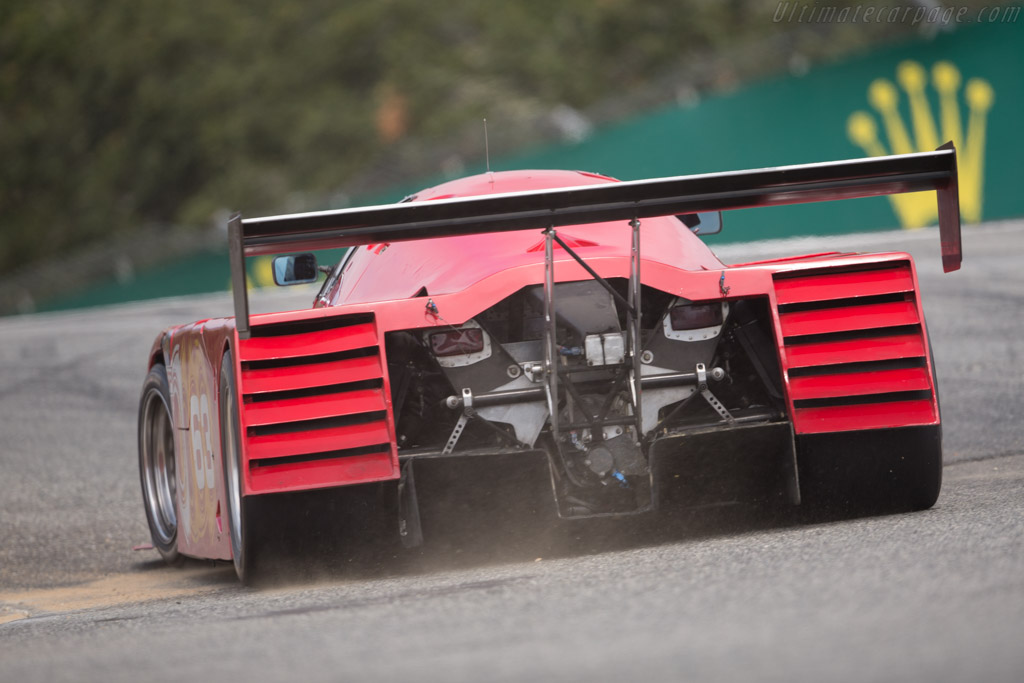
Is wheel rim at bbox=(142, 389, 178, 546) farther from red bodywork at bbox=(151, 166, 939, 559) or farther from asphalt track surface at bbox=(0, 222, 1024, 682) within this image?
red bodywork at bbox=(151, 166, 939, 559)

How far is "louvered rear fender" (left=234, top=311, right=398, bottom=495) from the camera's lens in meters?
4.95

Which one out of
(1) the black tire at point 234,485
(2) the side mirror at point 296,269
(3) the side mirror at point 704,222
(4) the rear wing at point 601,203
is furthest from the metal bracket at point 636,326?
(2) the side mirror at point 296,269

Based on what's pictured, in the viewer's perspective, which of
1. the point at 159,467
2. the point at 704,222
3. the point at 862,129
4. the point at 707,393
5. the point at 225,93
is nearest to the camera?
the point at 707,393

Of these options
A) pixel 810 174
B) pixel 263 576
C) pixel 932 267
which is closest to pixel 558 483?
pixel 263 576

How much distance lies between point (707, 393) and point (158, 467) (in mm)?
3298

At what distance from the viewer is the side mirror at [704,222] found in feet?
21.7

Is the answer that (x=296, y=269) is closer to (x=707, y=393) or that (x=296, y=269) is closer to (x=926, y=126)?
(x=707, y=393)

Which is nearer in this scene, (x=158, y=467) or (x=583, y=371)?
(x=583, y=371)

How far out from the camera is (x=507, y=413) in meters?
5.20

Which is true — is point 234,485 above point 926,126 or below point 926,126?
below

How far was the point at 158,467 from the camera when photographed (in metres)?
7.34

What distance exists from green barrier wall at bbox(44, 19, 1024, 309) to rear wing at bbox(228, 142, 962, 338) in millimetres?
12927

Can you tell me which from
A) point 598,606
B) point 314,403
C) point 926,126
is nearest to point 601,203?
point 314,403

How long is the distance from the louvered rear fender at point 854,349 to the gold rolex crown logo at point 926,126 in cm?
1229
